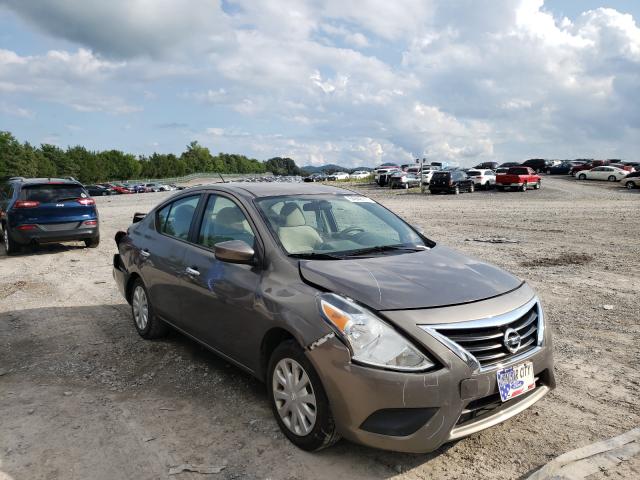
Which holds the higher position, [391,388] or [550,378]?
[391,388]

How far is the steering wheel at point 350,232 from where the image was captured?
4102mm

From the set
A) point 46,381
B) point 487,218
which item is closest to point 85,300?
point 46,381

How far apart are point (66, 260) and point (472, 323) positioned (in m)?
9.64

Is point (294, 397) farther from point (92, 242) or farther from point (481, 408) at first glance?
point (92, 242)

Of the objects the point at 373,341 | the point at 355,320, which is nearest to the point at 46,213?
the point at 355,320

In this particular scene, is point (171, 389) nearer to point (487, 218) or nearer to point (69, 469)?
point (69, 469)

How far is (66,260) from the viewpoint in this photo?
10.5 metres

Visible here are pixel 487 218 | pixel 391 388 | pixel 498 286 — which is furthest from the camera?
pixel 487 218

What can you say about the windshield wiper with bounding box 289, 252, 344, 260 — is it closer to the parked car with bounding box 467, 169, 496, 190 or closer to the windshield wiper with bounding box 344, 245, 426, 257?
the windshield wiper with bounding box 344, 245, 426, 257

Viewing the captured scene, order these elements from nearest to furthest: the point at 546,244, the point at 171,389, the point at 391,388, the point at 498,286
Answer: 1. the point at 391,388
2. the point at 498,286
3. the point at 171,389
4. the point at 546,244

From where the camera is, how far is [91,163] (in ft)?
341

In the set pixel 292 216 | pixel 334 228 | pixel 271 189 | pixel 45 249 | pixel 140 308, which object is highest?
pixel 271 189

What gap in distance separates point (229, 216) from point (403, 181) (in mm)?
41645

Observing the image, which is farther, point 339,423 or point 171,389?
point 171,389
